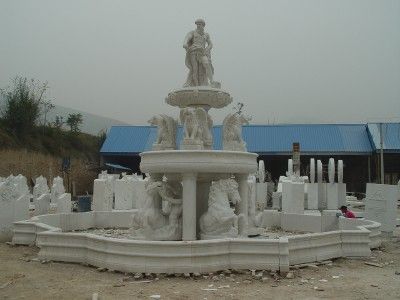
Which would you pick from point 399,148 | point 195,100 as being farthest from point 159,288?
point 399,148

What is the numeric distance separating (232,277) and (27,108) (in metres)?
44.5

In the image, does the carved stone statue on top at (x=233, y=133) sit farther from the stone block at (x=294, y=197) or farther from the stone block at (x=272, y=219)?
the stone block at (x=294, y=197)

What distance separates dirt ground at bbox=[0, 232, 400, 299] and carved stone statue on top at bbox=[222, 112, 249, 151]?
3.76 meters

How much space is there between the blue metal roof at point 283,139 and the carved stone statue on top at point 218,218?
26.0 m

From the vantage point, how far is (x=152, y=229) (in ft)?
31.0

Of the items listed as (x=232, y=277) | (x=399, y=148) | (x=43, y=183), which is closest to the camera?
(x=232, y=277)

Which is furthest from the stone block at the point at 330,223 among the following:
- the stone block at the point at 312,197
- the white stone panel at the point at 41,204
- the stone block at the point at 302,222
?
the stone block at the point at 312,197

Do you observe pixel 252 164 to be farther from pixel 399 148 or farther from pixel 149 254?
pixel 399 148

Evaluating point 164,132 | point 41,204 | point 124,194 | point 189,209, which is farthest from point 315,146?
point 189,209

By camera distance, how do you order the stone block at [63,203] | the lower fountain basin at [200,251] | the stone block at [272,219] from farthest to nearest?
the stone block at [63,203] < the stone block at [272,219] < the lower fountain basin at [200,251]

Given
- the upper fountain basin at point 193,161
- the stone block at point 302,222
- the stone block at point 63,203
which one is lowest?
the stone block at point 302,222

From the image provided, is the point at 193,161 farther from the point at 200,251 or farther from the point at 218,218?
the point at 200,251

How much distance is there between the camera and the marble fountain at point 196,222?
7.55 metres

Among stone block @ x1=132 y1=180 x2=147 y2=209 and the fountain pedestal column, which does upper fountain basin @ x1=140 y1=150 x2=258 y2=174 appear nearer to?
the fountain pedestal column
